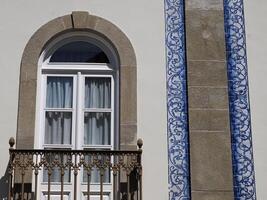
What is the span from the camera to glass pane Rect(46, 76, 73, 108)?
30.4ft

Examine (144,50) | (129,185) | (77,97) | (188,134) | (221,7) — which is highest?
(221,7)

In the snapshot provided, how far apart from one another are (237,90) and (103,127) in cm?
219

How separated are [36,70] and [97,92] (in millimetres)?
1026

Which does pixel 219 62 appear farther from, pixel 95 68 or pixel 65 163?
pixel 65 163

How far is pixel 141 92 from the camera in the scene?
909 centimetres

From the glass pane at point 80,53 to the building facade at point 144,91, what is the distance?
18mm

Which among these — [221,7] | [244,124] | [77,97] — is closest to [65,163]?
[77,97]

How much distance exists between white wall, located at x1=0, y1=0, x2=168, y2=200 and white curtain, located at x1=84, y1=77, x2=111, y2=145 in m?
0.58

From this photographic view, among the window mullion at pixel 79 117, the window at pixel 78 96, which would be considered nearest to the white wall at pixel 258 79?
the window at pixel 78 96

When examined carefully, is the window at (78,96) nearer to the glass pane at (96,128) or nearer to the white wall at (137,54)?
the glass pane at (96,128)

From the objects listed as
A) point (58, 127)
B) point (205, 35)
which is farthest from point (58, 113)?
point (205, 35)

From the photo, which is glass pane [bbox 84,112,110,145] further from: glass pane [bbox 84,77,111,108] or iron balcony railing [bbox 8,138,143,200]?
iron balcony railing [bbox 8,138,143,200]

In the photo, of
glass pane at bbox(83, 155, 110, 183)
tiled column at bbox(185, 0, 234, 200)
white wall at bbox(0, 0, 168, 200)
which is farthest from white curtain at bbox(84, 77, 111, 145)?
tiled column at bbox(185, 0, 234, 200)

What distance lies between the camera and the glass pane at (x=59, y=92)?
9273 mm
